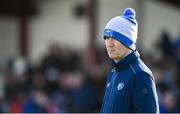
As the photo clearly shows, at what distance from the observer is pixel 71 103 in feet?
40.2

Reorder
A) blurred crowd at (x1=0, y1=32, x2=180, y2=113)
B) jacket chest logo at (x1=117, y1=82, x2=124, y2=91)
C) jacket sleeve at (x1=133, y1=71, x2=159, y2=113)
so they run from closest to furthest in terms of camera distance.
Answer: jacket sleeve at (x1=133, y1=71, x2=159, y2=113)
jacket chest logo at (x1=117, y1=82, x2=124, y2=91)
blurred crowd at (x1=0, y1=32, x2=180, y2=113)

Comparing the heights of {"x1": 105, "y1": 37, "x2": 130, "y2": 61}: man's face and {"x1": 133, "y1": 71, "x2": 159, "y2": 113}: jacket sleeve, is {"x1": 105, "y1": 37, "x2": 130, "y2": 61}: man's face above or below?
above

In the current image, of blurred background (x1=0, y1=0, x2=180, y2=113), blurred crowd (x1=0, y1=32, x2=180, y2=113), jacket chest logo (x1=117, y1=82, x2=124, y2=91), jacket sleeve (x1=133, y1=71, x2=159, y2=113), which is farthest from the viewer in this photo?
blurred background (x1=0, y1=0, x2=180, y2=113)

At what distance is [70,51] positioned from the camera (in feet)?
54.5

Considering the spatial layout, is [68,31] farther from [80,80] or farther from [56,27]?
[80,80]

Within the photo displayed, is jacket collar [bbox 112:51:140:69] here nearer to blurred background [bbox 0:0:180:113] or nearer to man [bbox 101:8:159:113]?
man [bbox 101:8:159:113]

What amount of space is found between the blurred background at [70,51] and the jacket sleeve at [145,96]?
5726mm

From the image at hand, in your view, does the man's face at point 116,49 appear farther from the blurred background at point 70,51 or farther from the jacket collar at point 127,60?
the blurred background at point 70,51

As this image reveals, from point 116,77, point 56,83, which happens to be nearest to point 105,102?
point 116,77

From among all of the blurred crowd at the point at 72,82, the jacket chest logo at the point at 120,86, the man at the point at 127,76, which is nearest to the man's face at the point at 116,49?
the man at the point at 127,76

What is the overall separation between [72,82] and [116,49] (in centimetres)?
733

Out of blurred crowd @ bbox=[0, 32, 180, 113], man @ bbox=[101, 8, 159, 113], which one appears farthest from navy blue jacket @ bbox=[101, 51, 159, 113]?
blurred crowd @ bbox=[0, 32, 180, 113]

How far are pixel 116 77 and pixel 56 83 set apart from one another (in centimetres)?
758

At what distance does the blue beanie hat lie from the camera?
18.5ft
